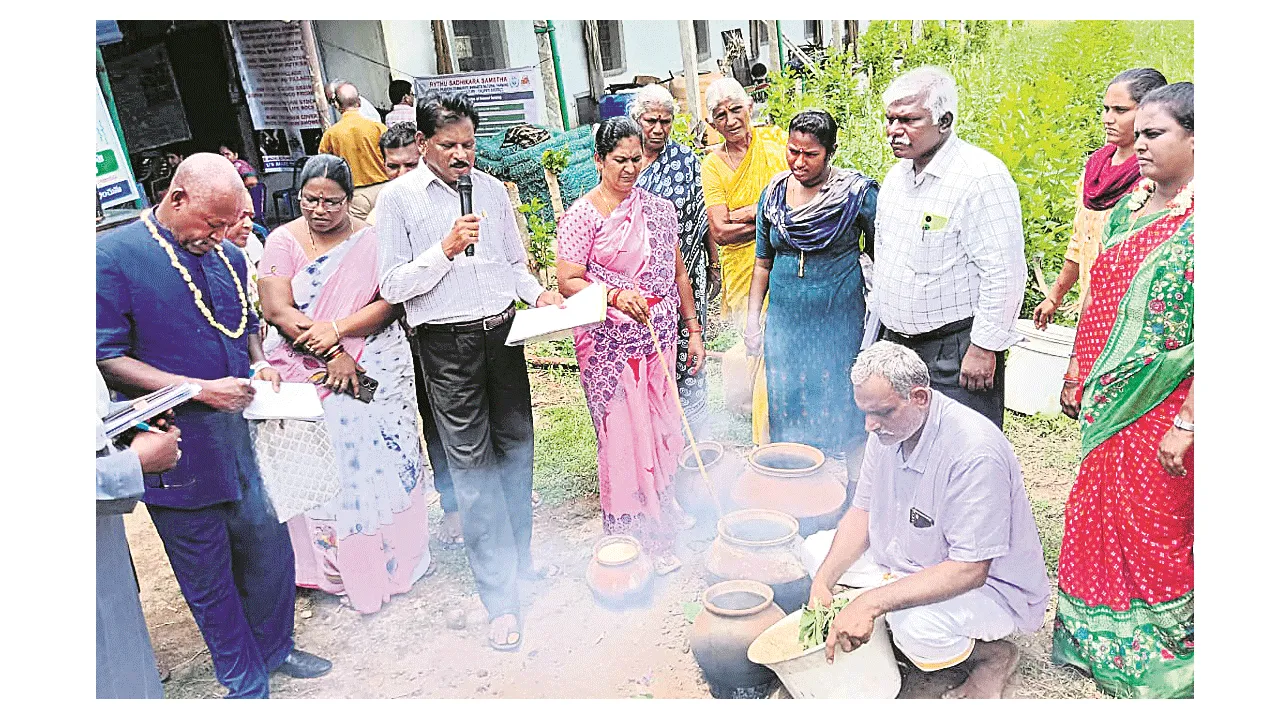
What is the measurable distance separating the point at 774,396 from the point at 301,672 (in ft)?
7.16

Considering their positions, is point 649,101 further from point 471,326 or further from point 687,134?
point 471,326

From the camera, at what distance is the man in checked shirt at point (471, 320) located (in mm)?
3119

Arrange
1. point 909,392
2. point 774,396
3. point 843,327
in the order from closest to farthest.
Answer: point 909,392 → point 843,327 → point 774,396

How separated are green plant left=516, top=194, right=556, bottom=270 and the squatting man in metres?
1.74

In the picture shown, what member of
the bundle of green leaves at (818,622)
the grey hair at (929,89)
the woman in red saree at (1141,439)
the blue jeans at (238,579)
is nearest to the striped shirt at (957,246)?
the grey hair at (929,89)

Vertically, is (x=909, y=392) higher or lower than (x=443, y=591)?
higher

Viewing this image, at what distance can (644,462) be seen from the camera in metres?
3.64

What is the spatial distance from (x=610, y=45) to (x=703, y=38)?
0.49 metres

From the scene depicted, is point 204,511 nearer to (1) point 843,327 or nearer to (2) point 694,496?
(2) point 694,496

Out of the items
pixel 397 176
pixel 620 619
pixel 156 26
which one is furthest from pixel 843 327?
pixel 156 26

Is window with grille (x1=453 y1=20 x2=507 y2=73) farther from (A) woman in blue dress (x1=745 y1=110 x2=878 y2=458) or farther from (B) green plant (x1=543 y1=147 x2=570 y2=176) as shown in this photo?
(A) woman in blue dress (x1=745 y1=110 x2=878 y2=458)

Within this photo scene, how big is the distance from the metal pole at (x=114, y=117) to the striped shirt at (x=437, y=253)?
785mm

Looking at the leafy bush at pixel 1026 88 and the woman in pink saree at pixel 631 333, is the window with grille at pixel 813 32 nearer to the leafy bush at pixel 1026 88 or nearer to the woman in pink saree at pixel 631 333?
the leafy bush at pixel 1026 88

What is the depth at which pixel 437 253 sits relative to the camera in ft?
10.2
